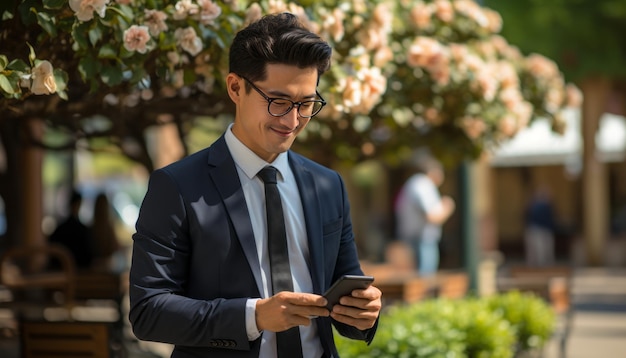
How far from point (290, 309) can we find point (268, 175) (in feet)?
1.61

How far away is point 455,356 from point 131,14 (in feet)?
10.4

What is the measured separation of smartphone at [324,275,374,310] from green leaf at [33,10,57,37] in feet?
4.87

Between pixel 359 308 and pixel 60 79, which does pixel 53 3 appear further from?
pixel 359 308

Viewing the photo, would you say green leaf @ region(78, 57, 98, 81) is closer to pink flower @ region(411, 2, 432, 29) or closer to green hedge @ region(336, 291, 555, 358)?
green hedge @ region(336, 291, 555, 358)

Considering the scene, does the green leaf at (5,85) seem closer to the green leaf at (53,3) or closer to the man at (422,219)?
the green leaf at (53,3)

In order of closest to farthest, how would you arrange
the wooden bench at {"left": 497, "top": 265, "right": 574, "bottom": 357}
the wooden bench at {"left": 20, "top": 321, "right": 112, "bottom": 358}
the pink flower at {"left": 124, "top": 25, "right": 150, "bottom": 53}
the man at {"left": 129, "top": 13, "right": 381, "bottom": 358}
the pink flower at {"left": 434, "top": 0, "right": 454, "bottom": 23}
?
the man at {"left": 129, "top": 13, "right": 381, "bottom": 358}
the pink flower at {"left": 124, "top": 25, "right": 150, "bottom": 53}
the wooden bench at {"left": 20, "top": 321, "right": 112, "bottom": 358}
the pink flower at {"left": 434, "top": 0, "right": 454, "bottom": 23}
the wooden bench at {"left": 497, "top": 265, "right": 574, "bottom": 357}

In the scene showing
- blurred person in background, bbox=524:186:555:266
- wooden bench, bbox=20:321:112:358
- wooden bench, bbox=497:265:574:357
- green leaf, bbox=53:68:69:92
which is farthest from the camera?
blurred person in background, bbox=524:186:555:266

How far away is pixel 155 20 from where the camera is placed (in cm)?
376

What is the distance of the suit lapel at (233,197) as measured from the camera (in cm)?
275

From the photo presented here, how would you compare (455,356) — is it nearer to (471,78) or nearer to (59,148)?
(471,78)

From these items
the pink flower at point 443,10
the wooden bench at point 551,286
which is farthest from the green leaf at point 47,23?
the wooden bench at point 551,286

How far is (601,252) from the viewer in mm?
24344

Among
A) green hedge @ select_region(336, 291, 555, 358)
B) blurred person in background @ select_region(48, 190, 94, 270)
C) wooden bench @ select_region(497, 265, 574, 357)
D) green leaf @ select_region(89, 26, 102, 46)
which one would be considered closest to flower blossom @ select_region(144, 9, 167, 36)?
green leaf @ select_region(89, 26, 102, 46)

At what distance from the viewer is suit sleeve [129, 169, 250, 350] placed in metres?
2.63
